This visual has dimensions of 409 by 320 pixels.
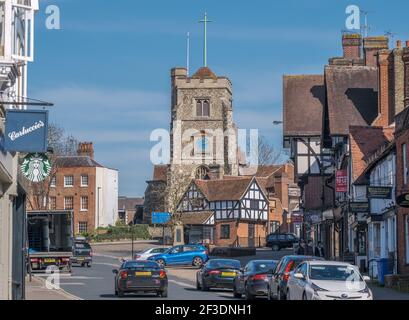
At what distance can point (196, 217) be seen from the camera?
97562 millimetres

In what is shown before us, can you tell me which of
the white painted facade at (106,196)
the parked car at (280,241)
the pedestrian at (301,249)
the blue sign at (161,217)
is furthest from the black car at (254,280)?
the white painted facade at (106,196)

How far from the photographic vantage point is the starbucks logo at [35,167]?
2773 cm

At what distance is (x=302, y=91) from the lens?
7081 centimetres

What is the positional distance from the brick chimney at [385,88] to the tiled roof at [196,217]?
40.4 meters

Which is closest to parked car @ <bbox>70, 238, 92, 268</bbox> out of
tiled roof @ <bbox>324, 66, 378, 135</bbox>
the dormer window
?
tiled roof @ <bbox>324, 66, 378, 135</bbox>

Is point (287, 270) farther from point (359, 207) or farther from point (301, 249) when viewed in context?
point (301, 249)

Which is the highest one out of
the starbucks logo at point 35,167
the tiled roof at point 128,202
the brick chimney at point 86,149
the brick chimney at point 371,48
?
the brick chimney at point 371,48

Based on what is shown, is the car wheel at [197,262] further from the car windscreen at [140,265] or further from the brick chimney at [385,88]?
the car windscreen at [140,265]

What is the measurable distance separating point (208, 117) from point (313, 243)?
56462mm

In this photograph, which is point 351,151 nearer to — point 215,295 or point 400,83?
point 400,83

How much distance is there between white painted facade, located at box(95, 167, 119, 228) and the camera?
111875 mm

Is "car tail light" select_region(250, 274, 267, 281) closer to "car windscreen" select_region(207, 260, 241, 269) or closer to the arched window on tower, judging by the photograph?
"car windscreen" select_region(207, 260, 241, 269)

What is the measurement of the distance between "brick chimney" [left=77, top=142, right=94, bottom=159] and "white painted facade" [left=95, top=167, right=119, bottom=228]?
358cm
